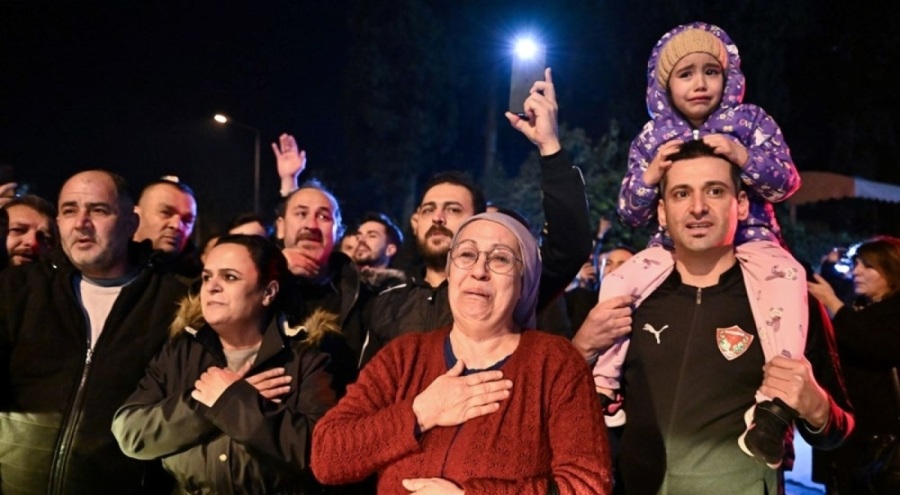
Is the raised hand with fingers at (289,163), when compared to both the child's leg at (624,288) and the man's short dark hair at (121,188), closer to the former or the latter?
the man's short dark hair at (121,188)

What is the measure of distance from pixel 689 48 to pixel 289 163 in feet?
14.1

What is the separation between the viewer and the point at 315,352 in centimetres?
339

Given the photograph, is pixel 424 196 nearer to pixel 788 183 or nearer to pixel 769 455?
pixel 788 183

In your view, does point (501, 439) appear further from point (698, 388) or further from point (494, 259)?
point (698, 388)

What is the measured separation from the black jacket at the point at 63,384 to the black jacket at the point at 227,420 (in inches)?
11.6

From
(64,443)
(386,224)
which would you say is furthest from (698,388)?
(386,224)

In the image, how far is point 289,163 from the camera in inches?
267

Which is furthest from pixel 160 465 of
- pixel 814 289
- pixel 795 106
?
pixel 795 106

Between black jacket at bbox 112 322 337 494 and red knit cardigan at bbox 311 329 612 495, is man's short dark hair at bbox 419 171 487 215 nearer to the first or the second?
black jacket at bbox 112 322 337 494

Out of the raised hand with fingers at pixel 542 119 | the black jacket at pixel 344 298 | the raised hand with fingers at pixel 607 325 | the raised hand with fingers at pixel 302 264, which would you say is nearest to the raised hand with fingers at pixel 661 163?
the raised hand with fingers at pixel 542 119

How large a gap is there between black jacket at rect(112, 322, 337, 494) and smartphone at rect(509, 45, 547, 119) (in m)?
1.53

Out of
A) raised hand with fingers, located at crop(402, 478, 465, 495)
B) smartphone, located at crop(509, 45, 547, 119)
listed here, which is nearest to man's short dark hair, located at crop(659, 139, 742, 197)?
smartphone, located at crop(509, 45, 547, 119)

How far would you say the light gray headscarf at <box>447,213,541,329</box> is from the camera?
2.75 meters

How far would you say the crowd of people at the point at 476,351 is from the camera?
2500mm
